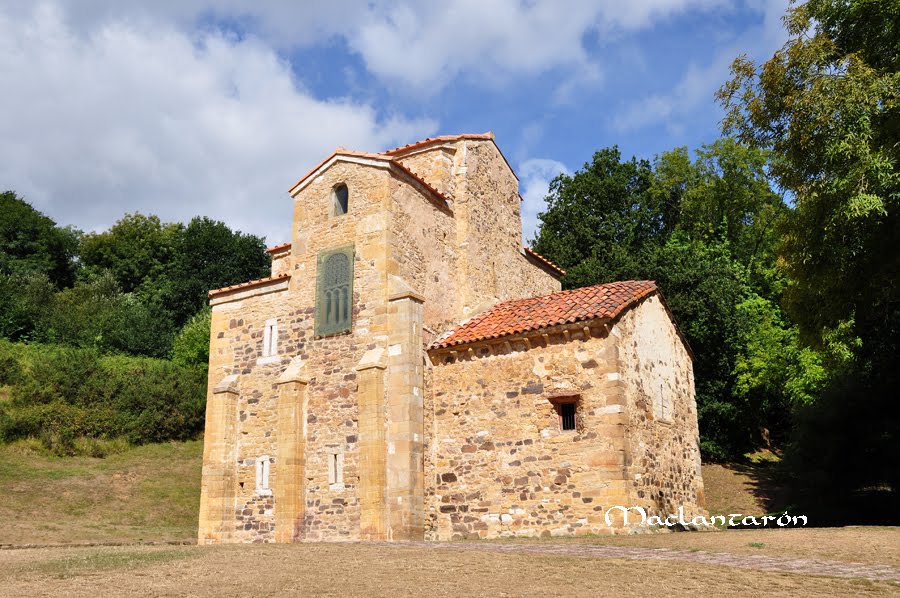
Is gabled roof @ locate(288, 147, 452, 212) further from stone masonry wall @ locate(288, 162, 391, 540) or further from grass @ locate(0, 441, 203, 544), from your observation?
grass @ locate(0, 441, 203, 544)

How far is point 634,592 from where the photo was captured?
811 cm

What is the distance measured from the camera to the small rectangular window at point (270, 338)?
19.6 meters

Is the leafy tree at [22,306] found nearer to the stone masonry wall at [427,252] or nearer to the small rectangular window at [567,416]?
the stone masonry wall at [427,252]

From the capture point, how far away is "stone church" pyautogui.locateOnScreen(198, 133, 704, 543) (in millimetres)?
16344

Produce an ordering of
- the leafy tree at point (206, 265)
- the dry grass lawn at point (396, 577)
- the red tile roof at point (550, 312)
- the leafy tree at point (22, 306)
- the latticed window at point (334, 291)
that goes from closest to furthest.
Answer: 1. the dry grass lawn at point (396, 577)
2. the red tile roof at point (550, 312)
3. the latticed window at point (334, 291)
4. the leafy tree at point (22, 306)
5. the leafy tree at point (206, 265)

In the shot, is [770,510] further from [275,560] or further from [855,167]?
[275,560]

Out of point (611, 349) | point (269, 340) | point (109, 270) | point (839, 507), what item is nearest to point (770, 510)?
point (839, 507)

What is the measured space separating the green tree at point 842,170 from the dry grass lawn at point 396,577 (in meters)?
8.58

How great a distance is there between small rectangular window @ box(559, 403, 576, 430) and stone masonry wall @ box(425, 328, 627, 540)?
0.54ft

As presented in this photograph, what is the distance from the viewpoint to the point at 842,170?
609 inches

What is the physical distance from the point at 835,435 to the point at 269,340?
1618 cm

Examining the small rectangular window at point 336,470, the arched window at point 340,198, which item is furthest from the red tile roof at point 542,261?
the small rectangular window at point 336,470

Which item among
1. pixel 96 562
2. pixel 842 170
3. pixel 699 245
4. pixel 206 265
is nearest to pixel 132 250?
pixel 206 265

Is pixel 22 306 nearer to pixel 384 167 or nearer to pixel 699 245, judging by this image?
pixel 384 167
